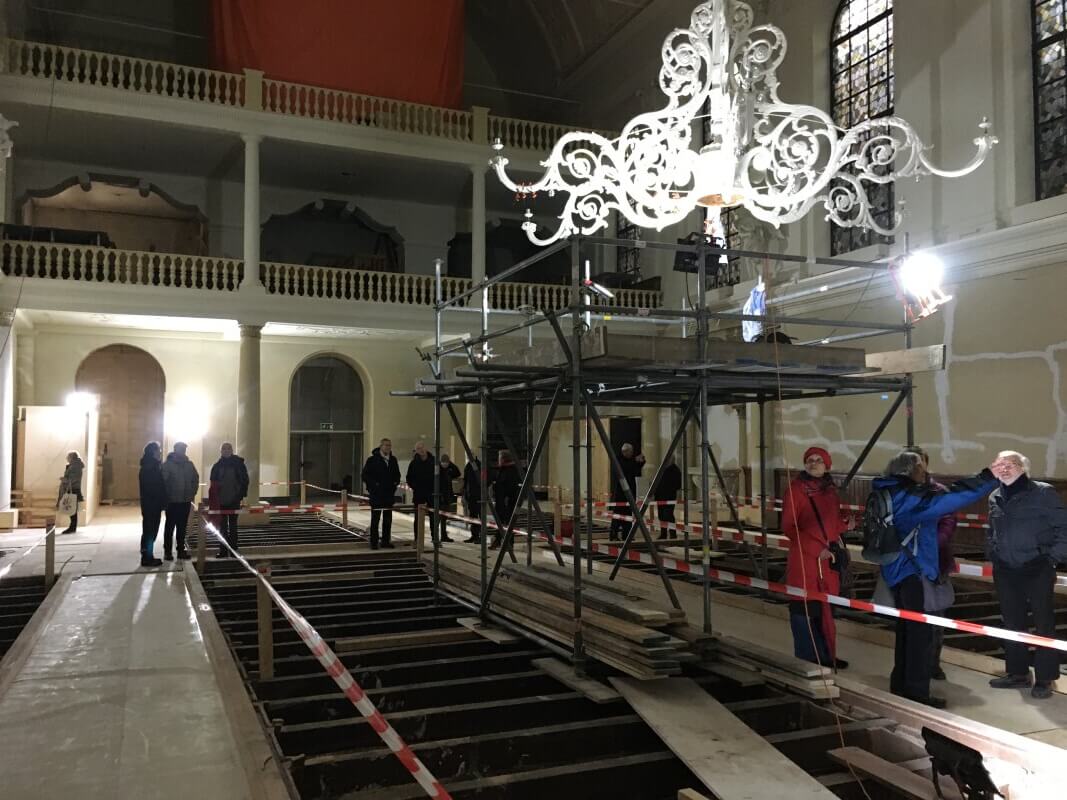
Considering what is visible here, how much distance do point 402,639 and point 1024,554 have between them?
14.7 ft

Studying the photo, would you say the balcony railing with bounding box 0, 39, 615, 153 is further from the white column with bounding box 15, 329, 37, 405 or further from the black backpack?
the black backpack

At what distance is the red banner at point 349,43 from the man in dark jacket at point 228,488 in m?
8.69

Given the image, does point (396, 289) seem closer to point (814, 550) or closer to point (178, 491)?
point (178, 491)

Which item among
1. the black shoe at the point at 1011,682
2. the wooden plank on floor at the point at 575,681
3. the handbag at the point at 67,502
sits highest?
the handbag at the point at 67,502

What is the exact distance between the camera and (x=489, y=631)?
→ 7.13 m

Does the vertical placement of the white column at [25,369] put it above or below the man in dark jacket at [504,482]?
above

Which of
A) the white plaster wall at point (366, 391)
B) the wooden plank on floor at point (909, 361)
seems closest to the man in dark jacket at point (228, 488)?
the wooden plank on floor at point (909, 361)

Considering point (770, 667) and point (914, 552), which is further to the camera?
point (770, 667)

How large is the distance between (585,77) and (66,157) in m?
12.1

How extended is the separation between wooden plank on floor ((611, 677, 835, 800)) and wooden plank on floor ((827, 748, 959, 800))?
378 millimetres

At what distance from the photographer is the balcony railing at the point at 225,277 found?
14.8 metres

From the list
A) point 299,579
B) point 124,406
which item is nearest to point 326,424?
point 124,406

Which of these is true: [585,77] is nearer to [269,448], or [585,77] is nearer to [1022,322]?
[269,448]

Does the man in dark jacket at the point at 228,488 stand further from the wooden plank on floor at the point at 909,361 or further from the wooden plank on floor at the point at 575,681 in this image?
the wooden plank on floor at the point at 909,361
